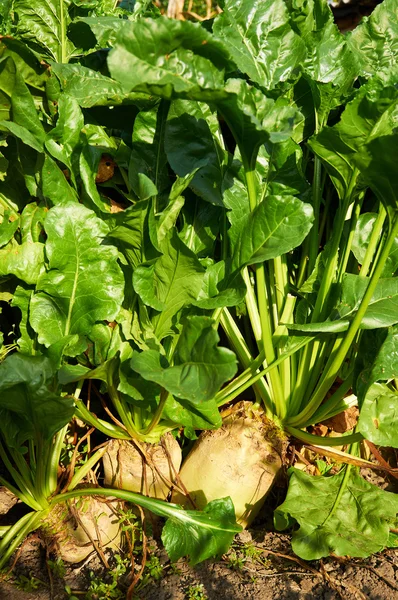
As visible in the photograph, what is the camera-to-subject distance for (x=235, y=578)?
1.35 meters

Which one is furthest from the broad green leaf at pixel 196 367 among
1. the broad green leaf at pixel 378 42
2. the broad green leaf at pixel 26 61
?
the broad green leaf at pixel 378 42

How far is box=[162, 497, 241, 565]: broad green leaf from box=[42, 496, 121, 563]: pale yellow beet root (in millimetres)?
201

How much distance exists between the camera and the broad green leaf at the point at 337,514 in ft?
4.18

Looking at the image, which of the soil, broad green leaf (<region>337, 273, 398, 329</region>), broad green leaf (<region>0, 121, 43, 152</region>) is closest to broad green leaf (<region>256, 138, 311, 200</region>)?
broad green leaf (<region>337, 273, 398, 329</region>)

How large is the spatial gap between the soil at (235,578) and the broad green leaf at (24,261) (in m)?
0.62

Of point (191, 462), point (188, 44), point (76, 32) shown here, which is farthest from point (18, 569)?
point (76, 32)

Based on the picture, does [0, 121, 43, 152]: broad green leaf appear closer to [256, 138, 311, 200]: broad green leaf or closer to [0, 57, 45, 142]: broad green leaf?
[0, 57, 45, 142]: broad green leaf

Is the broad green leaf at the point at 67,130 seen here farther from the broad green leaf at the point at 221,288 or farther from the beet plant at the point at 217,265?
the broad green leaf at the point at 221,288

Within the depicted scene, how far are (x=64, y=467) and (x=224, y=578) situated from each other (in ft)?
1.55

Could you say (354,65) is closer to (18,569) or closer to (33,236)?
(33,236)

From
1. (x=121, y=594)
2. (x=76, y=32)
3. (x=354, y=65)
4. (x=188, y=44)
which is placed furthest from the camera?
(x=76, y=32)

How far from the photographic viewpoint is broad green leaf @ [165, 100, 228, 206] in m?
1.31

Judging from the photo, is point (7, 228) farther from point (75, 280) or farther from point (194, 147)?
point (194, 147)

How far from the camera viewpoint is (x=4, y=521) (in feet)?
4.88
